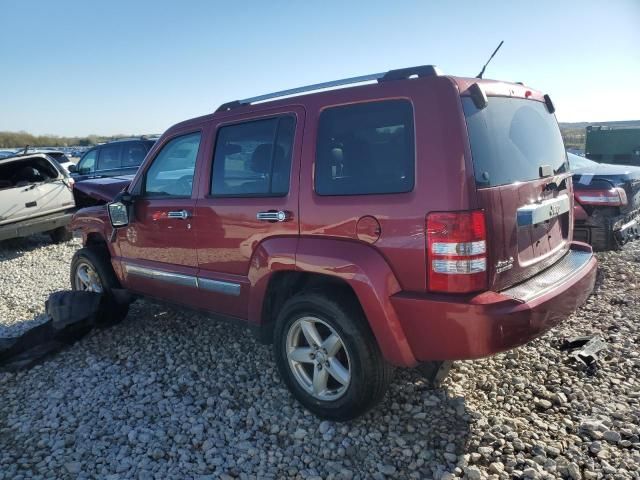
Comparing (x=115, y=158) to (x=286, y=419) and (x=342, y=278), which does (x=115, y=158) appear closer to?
(x=286, y=419)

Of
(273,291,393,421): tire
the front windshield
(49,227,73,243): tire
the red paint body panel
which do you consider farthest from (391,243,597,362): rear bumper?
(49,227,73,243): tire

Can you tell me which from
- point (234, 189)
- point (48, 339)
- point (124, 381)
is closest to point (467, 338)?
point (234, 189)

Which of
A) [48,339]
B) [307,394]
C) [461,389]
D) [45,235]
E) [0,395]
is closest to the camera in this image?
[307,394]

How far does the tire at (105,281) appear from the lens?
477 centimetres

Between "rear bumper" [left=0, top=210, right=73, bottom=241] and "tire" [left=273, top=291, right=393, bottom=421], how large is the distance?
6.99 m

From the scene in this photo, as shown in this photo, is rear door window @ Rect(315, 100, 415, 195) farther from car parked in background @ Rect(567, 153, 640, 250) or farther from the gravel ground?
car parked in background @ Rect(567, 153, 640, 250)

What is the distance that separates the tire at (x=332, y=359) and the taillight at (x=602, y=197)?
4.02 metres

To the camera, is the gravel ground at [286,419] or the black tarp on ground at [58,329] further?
the black tarp on ground at [58,329]

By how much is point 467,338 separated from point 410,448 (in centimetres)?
79

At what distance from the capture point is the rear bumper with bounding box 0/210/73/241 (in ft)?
27.1

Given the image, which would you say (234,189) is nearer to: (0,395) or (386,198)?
(386,198)

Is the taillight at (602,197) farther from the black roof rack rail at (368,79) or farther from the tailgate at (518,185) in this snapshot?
the black roof rack rail at (368,79)

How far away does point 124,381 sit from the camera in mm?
3814

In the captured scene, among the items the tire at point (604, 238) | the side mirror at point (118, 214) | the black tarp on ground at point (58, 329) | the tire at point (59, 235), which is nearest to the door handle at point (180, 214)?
the side mirror at point (118, 214)
